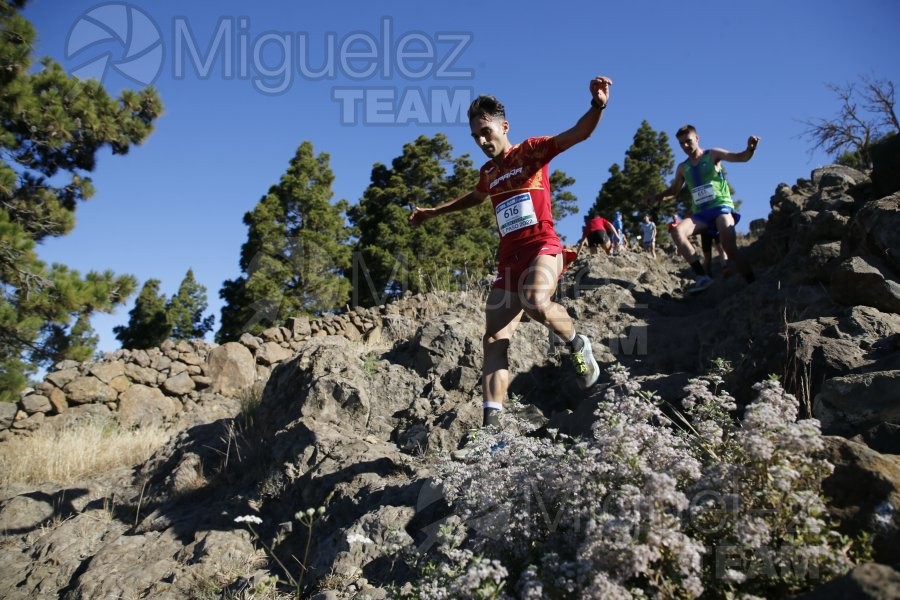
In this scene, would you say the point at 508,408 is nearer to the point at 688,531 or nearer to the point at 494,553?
the point at 494,553

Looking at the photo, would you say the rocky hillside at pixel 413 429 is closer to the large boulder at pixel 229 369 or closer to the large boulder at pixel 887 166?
the large boulder at pixel 887 166

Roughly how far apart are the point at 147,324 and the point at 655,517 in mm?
27664

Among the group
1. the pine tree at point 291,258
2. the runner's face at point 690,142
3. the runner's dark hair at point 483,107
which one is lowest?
the runner's dark hair at point 483,107

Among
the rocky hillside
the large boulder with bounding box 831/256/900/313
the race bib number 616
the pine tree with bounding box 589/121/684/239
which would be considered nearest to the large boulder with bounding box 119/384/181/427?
the rocky hillside

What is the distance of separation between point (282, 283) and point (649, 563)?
70.6ft

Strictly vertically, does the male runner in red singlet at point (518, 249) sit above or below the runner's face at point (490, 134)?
below

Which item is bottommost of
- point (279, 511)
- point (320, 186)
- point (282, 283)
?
point (279, 511)

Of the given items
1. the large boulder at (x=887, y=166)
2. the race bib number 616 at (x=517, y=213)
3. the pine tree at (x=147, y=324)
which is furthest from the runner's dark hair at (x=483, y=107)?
the pine tree at (x=147, y=324)

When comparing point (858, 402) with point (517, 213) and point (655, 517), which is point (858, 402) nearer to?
point (655, 517)

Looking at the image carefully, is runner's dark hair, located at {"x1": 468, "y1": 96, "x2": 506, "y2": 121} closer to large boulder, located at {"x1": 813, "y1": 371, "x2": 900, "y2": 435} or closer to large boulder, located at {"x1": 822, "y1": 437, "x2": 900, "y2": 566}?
large boulder, located at {"x1": 813, "y1": 371, "x2": 900, "y2": 435}

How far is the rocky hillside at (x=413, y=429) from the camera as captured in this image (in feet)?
8.45

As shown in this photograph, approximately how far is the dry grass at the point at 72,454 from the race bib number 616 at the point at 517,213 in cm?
527

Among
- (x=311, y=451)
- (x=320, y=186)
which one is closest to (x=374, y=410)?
(x=311, y=451)

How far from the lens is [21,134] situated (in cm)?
1116
